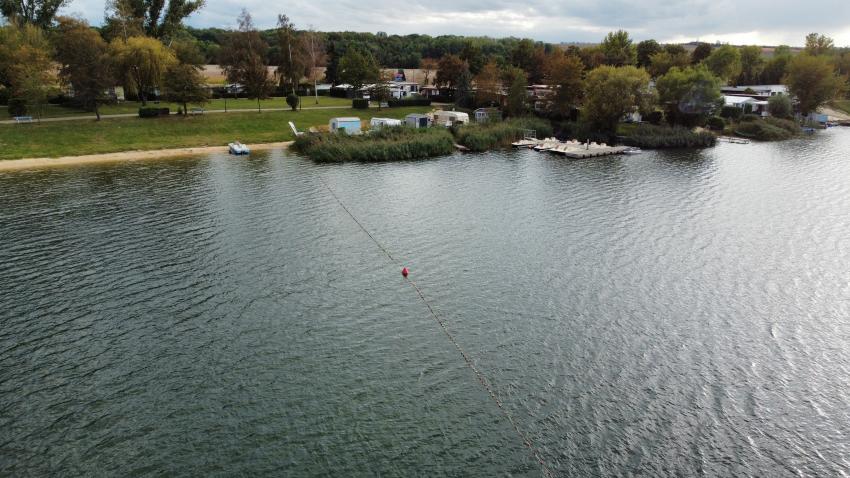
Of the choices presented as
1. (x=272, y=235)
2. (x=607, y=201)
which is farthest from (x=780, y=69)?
(x=272, y=235)

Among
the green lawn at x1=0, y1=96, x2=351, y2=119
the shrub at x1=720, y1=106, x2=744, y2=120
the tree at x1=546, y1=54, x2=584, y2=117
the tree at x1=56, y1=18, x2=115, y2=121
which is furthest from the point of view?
the shrub at x1=720, y1=106, x2=744, y2=120

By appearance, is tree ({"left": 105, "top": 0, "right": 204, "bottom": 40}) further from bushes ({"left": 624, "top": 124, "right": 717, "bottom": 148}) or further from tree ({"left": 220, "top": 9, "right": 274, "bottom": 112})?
bushes ({"left": 624, "top": 124, "right": 717, "bottom": 148})

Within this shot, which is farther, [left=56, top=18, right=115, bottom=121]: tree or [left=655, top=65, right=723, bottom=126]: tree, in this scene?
[left=655, top=65, right=723, bottom=126]: tree

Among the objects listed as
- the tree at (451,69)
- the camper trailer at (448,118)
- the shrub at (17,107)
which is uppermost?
the tree at (451,69)

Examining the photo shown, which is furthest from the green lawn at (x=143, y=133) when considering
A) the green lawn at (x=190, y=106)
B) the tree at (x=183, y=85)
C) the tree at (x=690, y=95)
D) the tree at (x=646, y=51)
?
the tree at (x=646, y=51)

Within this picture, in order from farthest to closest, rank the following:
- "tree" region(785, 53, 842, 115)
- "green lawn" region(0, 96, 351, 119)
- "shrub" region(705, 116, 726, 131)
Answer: "tree" region(785, 53, 842, 115) < "shrub" region(705, 116, 726, 131) < "green lawn" region(0, 96, 351, 119)

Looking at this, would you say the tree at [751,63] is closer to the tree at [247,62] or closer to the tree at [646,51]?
the tree at [646,51]

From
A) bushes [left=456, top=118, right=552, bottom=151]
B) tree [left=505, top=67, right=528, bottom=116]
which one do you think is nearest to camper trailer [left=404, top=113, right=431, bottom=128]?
bushes [left=456, top=118, right=552, bottom=151]

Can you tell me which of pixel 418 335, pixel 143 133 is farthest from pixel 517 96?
pixel 418 335
